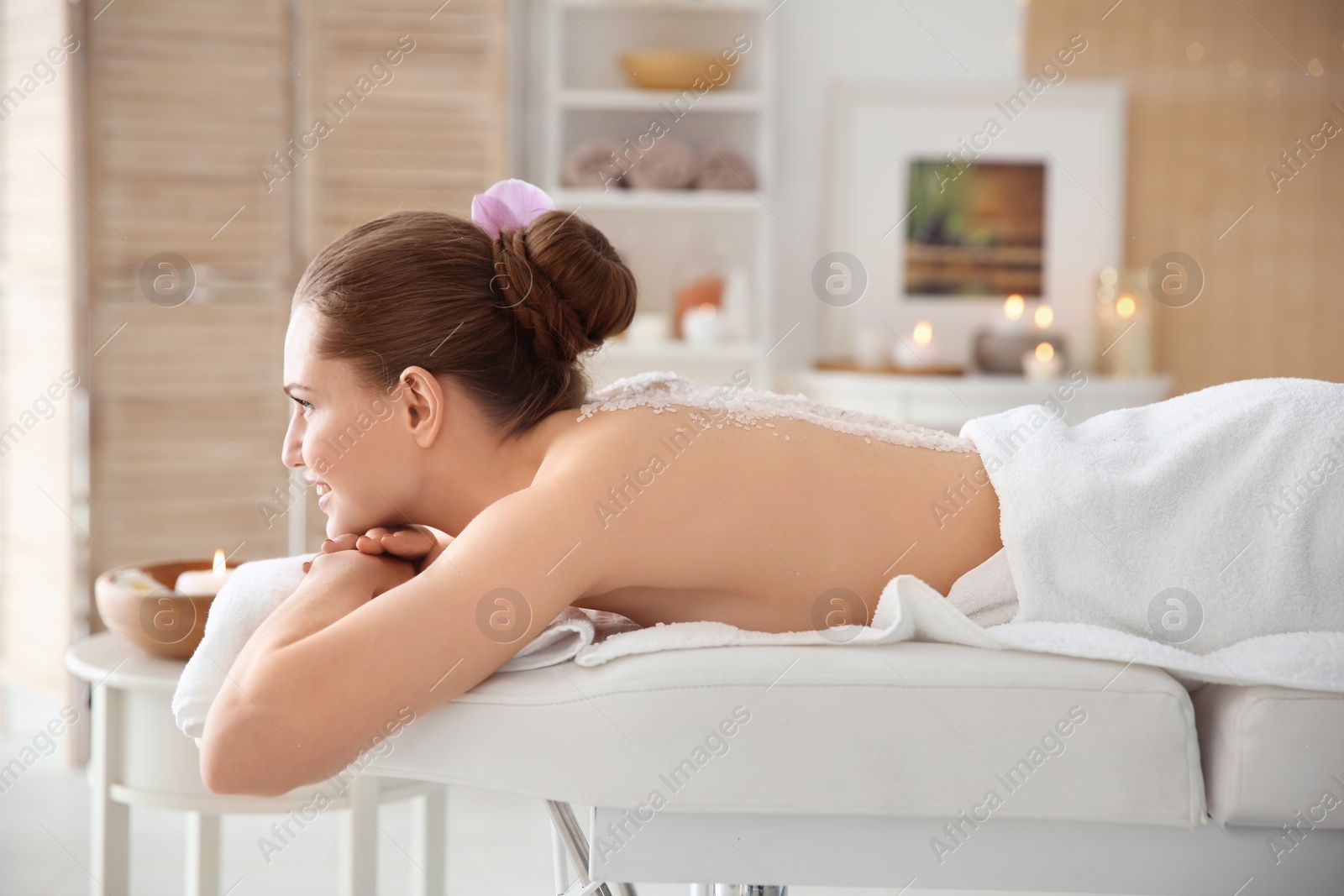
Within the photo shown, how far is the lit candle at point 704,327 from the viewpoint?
2990 mm

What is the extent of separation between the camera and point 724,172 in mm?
2994

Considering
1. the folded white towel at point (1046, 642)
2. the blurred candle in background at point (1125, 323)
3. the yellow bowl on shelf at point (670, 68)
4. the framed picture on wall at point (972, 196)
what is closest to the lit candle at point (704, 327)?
the framed picture on wall at point (972, 196)

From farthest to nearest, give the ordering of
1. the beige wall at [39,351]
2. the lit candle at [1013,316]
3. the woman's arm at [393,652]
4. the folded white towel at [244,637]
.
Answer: the lit candle at [1013,316] < the beige wall at [39,351] < the folded white towel at [244,637] < the woman's arm at [393,652]

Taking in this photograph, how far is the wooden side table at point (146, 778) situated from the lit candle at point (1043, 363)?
221 cm

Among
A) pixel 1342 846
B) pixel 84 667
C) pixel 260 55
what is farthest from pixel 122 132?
pixel 1342 846

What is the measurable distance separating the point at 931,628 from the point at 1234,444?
334 millimetres

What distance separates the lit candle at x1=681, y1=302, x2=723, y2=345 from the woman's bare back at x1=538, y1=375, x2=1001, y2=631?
193 cm

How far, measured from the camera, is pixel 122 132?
2.72 metres

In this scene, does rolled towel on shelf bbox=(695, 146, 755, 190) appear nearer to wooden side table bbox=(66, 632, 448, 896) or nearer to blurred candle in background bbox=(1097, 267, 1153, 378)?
blurred candle in background bbox=(1097, 267, 1153, 378)

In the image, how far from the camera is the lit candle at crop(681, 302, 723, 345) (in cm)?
299

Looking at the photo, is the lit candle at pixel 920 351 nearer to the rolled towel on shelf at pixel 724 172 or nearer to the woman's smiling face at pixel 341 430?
the rolled towel on shelf at pixel 724 172

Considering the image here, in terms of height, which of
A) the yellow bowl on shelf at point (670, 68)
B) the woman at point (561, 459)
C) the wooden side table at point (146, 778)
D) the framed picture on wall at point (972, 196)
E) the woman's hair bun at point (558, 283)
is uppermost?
the yellow bowl on shelf at point (670, 68)

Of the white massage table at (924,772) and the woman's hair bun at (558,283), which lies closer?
the white massage table at (924,772)

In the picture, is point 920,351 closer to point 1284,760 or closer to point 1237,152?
point 1237,152
